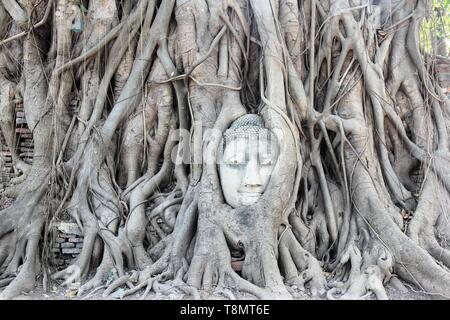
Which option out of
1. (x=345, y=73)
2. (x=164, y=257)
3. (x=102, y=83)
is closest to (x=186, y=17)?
(x=102, y=83)

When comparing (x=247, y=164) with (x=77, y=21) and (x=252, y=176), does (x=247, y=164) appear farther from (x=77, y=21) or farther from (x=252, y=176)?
(x=77, y=21)

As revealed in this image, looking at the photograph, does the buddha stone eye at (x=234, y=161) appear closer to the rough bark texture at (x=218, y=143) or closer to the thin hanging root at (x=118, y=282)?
the rough bark texture at (x=218, y=143)

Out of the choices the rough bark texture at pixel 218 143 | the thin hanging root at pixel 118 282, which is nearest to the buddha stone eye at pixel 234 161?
the rough bark texture at pixel 218 143

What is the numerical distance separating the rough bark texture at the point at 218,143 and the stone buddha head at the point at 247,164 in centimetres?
7

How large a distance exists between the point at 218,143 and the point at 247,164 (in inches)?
11.9

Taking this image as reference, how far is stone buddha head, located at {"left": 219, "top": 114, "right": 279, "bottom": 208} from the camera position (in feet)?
10.1

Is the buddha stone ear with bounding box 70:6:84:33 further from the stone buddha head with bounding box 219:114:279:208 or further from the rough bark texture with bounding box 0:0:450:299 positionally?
the stone buddha head with bounding box 219:114:279:208

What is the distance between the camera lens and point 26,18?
3904mm

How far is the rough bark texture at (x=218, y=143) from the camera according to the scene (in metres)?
3.04

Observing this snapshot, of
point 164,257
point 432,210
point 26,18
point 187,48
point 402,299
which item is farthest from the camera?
point 26,18

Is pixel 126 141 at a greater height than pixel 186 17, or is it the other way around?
pixel 186 17

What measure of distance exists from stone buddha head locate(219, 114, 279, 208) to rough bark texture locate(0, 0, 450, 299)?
0.07 meters

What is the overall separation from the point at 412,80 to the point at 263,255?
223 cm

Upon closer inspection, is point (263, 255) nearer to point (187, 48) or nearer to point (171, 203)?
point (171, 203)
